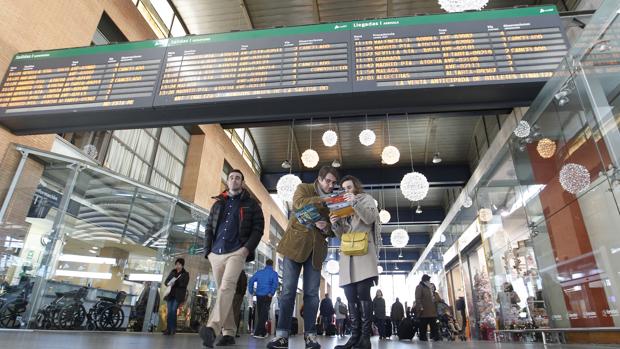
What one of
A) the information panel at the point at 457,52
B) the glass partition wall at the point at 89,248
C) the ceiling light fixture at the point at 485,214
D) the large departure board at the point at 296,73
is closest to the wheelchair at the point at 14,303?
the glass partition wall at the point at 89,248

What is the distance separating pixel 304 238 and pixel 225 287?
85 cm

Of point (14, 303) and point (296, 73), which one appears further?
point (14, 303)

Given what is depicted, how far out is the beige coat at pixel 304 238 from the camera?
2.89m

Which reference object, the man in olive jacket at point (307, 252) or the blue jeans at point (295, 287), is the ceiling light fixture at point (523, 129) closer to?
the man in olive jacket at point (307, 252)

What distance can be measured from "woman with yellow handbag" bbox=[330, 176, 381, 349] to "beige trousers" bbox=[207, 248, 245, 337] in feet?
3.22

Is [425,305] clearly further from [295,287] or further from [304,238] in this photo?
[304,238]

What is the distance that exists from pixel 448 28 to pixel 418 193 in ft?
15.6

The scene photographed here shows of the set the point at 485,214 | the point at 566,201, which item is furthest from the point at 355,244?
the point at 485,214

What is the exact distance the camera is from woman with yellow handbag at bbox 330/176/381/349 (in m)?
2.66

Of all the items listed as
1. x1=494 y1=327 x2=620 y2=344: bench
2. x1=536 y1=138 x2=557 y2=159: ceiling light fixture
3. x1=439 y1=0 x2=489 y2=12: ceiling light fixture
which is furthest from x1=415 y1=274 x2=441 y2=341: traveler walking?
x1=439 y1=0 x2=489 y2=12: ceiling light fixture

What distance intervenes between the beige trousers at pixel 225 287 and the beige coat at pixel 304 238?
49 centimetres

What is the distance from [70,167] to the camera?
6.19 m

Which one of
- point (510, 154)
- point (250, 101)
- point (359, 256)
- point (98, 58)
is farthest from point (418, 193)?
point (98, 58)

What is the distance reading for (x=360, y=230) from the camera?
2844 mm
